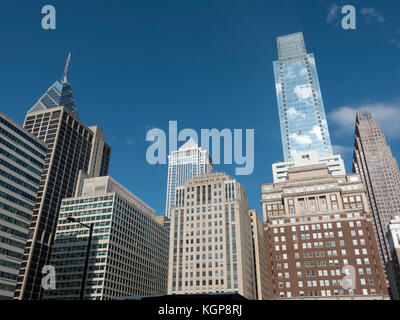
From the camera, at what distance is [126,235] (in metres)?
157

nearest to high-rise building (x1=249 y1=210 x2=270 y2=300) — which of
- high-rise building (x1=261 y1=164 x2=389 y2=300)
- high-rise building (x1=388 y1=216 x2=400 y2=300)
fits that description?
high-rise building (x1=261 y1=164 x2=389 y2=300)

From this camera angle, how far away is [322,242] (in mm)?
119438

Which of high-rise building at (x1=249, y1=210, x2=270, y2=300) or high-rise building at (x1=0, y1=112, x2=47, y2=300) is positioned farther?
high-rise building at (x1=249, y1=210, x2=270, y2=300)

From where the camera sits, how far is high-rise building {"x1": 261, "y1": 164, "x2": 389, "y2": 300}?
11012 centimetres

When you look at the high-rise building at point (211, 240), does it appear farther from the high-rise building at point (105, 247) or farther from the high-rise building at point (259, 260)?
the high-rise building at point (105, 247)

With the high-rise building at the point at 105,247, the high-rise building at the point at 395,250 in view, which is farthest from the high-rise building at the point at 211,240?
the high-rise building at the point at 395,250

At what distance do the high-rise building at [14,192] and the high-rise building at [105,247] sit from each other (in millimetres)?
39702

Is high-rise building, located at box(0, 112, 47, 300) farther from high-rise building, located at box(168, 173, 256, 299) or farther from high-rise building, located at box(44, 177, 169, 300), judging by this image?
high-rise building, located at box(168, 173, 256, 299)

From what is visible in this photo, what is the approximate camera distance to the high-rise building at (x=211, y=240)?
416ft

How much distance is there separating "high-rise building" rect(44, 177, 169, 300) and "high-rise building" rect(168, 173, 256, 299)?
2637 centimetres
